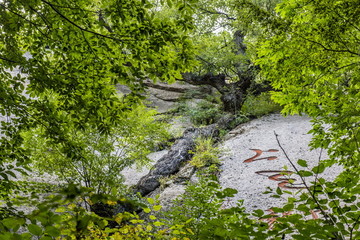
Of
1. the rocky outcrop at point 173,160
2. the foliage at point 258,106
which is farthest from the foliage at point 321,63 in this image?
the foliage at point 258,106

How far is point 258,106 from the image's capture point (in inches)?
348

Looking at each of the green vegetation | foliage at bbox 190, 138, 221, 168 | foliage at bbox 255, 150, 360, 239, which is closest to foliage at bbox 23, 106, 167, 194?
foliage at bbox 190, 138, 221, 168

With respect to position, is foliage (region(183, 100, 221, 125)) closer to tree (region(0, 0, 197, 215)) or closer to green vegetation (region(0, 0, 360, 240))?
green vegetation (region(0, 0, 360, 240))

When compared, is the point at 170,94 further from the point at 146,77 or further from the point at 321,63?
the point at 321,63

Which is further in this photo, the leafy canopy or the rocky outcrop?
the rocky outcrop

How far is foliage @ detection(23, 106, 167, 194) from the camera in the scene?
439cm

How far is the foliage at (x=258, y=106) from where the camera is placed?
28.7 ft

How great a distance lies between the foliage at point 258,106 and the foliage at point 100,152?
191 inches

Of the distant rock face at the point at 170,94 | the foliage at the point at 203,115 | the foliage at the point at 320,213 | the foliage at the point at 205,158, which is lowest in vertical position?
the foliage at the point at 320,213

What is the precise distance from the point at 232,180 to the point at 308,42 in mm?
3178

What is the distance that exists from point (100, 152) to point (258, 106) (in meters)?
6.25

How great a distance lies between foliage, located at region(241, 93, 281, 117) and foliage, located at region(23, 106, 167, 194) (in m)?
4.85

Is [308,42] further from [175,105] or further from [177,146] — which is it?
[175,105]

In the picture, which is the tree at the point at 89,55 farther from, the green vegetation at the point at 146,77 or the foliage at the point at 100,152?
the foliage at the point at 100,152
